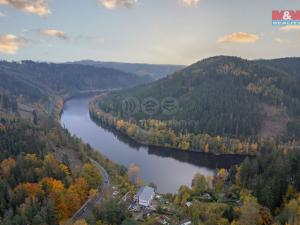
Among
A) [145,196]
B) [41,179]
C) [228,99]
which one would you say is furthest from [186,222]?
[228,99]

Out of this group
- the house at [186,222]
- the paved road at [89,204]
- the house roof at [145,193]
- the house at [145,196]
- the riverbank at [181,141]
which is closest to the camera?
the house at [186,222]

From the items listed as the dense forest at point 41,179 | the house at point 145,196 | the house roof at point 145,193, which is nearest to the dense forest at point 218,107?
the dense forest at point 41,179

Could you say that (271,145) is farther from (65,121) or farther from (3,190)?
(65,121)

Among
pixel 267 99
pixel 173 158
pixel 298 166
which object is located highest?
pixel 267 99

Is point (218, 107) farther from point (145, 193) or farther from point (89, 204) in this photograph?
point (89, 204)

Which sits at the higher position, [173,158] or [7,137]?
[7,137]

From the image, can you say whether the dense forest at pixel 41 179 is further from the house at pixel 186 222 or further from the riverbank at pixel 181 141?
the riverbank at pixel 181 141

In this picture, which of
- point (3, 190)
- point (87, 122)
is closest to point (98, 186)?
point (3, 190)
